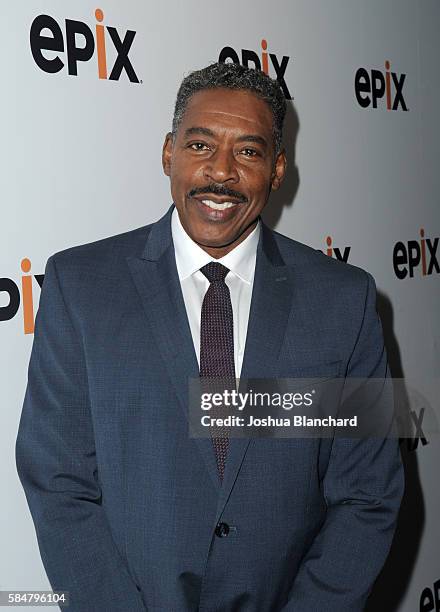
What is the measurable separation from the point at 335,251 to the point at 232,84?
115 cm

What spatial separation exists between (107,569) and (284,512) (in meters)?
0.35

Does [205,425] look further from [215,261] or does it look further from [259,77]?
[259,77]

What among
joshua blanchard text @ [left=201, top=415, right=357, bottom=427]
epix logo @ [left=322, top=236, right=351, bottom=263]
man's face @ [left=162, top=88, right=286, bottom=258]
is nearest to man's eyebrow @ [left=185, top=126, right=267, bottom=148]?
man's face @ [left=162, top=88, right=286, bottom=258]

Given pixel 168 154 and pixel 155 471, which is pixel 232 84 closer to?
pixel 168 154

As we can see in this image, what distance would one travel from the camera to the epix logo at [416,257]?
2.88 m

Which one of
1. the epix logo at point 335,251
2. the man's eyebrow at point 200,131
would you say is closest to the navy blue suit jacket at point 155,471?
the man's eyebrow at point 200,131

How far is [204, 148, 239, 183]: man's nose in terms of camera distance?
150cm

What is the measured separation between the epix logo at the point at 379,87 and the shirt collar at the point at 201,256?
1.24 meters

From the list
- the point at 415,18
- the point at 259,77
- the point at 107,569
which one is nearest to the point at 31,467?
the point at 107,569

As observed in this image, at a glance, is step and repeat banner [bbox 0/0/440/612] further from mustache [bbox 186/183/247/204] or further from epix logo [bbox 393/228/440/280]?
mustache [bbox 186/183/247/204]

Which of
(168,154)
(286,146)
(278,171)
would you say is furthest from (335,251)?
(168,154)

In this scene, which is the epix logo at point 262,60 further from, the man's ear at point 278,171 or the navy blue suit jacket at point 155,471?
the navy blue suit jacket at point 155,471

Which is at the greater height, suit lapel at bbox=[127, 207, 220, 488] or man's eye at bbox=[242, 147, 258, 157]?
man's eye at bbox=[242, 147, 258, 157]

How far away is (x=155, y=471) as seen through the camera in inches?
57.0
